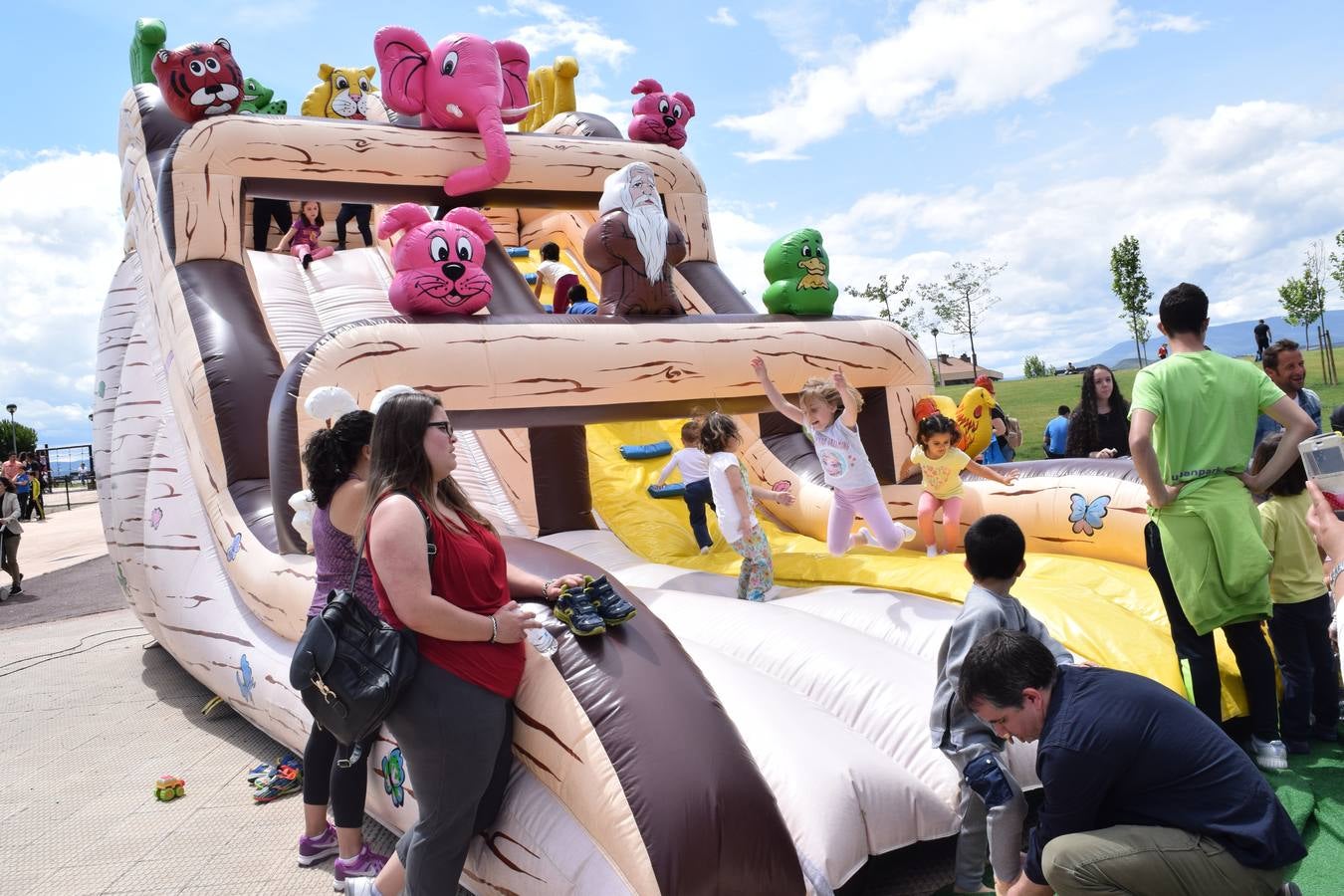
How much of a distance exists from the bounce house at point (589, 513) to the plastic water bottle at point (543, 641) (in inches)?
1.6

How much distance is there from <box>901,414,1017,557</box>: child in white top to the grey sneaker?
1.78m

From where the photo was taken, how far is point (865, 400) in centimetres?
512

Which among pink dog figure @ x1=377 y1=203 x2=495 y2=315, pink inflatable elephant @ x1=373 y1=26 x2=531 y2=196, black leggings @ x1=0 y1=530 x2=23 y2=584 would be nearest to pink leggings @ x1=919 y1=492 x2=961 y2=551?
pink dog figure @ x1=377 y1=203 x2=495 y2=315

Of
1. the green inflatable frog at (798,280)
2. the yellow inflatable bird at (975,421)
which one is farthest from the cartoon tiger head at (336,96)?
the yellow inflatable bird at (975,421)

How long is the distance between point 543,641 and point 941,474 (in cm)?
275

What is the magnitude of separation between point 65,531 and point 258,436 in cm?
1220

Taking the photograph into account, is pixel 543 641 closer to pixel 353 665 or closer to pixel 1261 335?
pixel 353 665

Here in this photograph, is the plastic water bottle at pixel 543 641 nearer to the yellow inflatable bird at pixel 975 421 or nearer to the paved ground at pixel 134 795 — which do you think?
the paved ground at pixel 134 795

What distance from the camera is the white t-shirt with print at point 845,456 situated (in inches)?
160

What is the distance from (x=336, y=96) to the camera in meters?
9.18

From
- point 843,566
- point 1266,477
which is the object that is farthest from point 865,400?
point 1266,477

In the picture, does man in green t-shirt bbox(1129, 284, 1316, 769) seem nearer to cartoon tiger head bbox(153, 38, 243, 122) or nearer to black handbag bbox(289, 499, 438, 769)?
black handbag bbox(289, 499, 438, 769)

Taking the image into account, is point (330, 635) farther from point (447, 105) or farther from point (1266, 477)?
point (447, 105)

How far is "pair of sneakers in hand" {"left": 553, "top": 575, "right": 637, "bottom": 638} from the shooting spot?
2221mm
